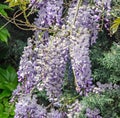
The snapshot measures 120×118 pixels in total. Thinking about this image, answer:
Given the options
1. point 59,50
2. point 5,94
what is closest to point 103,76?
point 59,50

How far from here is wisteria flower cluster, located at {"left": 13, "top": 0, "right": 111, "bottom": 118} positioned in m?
2.11

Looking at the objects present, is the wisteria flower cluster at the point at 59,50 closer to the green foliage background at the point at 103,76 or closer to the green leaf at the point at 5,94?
the green foliage background at the point at 103,76

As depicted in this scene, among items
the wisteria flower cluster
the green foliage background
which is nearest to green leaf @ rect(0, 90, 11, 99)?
the green foliage background

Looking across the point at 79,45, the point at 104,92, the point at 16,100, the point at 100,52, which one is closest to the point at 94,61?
the point at 100,52

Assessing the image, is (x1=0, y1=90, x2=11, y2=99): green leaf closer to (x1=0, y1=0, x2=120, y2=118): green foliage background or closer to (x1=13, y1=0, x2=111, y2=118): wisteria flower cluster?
(x1=0, y1=0, x2=120, y2=118): green foliage background

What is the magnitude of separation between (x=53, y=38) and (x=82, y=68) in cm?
22

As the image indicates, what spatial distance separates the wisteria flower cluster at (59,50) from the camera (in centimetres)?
211

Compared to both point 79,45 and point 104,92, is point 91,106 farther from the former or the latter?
point 79,45

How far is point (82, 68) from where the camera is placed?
2184mm

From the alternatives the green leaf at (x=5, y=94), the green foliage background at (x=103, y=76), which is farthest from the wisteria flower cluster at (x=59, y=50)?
the green leaf at (x=5, y=94)

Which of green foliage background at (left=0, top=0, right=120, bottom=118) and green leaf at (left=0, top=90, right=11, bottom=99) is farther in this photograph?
green leaf at (left=0, top=90, right=11, bottom=99)

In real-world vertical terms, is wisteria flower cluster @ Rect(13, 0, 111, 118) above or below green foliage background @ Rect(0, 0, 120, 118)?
above

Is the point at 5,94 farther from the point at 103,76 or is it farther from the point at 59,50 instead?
the point at 59,50

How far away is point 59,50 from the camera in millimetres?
2170
